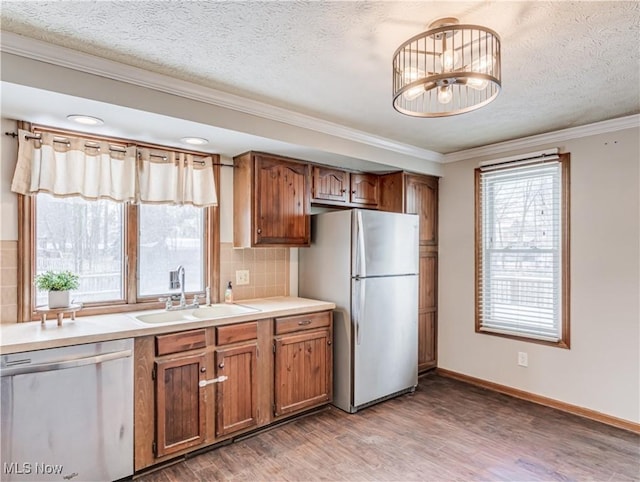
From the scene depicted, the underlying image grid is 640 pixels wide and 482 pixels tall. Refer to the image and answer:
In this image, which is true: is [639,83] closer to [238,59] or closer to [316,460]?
[238,59]

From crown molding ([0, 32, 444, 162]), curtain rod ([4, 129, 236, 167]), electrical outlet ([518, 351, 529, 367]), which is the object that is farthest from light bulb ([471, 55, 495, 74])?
electrical outlet ([518, 351, 529, 367])

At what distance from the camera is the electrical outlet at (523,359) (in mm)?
3469

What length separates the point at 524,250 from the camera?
3502mm

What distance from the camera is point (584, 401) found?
3109 millimetres

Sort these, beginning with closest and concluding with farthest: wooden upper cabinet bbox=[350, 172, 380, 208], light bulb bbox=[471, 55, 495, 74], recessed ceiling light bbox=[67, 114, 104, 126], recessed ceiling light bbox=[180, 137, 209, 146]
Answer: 1. light bulb bbox=[471, 55, 495, 74]
2. recessed ceiling light bbox=[67, 114, 104, 126]
3. recessed ceiling light bbox=[180, 137, 209, 146]
4. wooden upper cabinet bbox=[350, 172, 380, 208]

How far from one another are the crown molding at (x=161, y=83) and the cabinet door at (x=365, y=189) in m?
0.55

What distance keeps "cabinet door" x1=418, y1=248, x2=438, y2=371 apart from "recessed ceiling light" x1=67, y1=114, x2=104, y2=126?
3.11m

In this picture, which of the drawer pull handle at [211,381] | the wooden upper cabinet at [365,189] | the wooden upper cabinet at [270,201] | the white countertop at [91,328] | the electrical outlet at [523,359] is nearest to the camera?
the white countertop at [91,328]

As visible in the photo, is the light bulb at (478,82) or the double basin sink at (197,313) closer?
the light bulb at (478,82)

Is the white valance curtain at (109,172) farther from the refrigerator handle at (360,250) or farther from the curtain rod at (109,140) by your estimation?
the refrigerator handle at (360,250)

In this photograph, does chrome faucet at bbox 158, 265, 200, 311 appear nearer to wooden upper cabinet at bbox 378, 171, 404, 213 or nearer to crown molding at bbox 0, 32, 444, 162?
crown molding at bbox 0, 32, 444, 162

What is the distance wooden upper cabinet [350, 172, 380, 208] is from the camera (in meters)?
3.84

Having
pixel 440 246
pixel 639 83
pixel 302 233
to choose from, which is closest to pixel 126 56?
pixel 302 233

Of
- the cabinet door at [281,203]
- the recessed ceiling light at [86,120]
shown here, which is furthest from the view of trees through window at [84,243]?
the cabinet door at [281,203]
